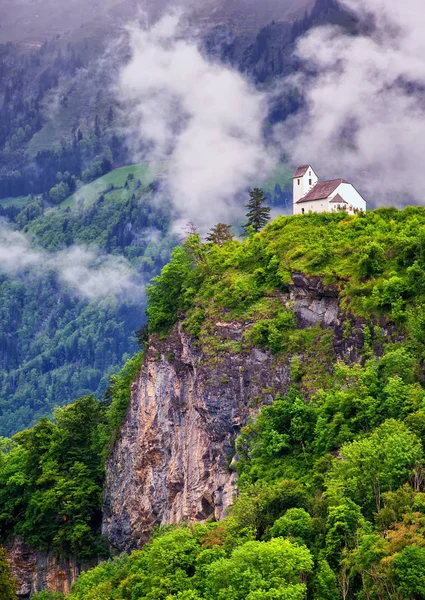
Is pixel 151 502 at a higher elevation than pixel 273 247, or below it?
below

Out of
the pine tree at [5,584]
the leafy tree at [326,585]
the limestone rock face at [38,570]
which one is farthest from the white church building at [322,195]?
the leafy tree at [326,585]

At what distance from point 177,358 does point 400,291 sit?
23785mm

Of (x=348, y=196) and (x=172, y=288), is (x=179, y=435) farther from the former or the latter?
(x=348, y=196)

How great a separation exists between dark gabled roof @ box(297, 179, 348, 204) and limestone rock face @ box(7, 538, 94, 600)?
41.1 m

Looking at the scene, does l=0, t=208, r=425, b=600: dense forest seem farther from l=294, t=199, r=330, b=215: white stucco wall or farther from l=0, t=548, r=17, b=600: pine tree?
l=294, t=199, r=330, b=215: white stucco wall

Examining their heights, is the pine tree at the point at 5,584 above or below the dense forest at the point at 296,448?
below

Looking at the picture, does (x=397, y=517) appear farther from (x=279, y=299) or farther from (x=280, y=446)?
(x=279, y=299)

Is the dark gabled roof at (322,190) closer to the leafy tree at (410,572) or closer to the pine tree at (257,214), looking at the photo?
the pine tree at (257,214)

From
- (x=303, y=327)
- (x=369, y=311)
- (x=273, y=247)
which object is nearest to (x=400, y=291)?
(x=369, y=311)

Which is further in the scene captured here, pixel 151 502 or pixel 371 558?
pixel 151 502

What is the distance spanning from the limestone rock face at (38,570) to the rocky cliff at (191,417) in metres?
5.90

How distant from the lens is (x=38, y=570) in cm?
10412

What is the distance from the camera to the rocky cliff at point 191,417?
8219 cm

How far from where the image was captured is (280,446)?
75.4m
